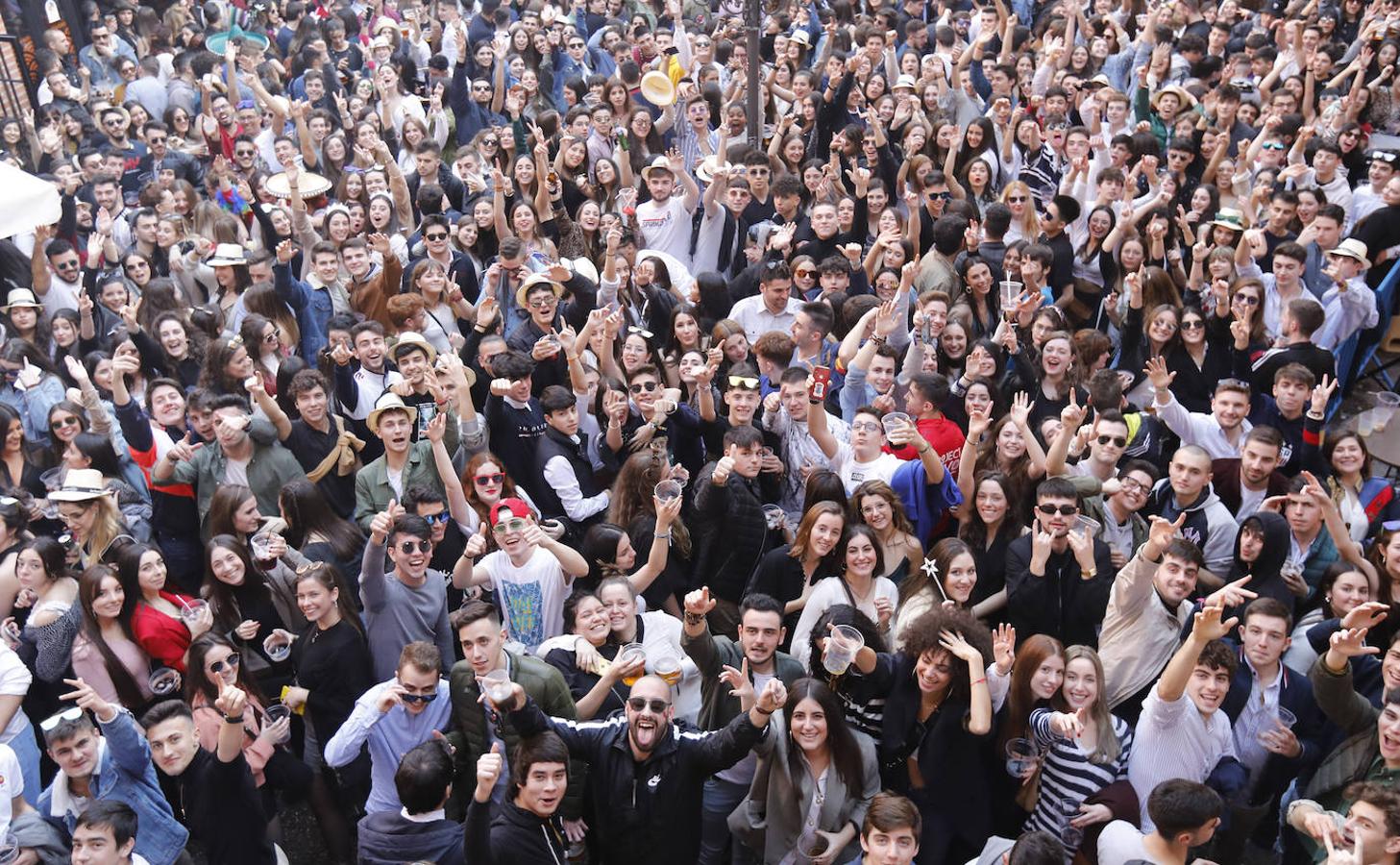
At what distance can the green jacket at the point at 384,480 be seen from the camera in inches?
223

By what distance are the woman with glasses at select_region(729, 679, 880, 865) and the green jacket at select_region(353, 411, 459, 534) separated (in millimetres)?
2073

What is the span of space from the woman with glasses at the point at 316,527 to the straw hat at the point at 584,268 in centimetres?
256

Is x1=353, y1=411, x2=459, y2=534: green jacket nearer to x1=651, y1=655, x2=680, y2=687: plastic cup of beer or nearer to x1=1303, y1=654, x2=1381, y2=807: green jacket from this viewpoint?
x1=651, y1=655, x2=680, y2=687: plastic cup of beer

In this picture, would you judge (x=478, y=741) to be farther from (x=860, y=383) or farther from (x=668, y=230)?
(x=668, y=230)

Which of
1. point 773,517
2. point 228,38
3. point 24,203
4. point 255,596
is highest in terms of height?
point 24,203

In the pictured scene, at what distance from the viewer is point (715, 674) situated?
468cm

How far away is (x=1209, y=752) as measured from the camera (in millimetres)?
4371

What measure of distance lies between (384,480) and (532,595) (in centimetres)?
103

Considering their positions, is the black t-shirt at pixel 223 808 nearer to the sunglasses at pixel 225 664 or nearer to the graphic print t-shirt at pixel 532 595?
the sunglasses at pixel 225 664

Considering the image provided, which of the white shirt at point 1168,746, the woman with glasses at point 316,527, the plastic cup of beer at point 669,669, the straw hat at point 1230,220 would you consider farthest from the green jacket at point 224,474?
the straw hat at point 1230,220

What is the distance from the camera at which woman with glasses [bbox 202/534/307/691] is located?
5.02 meters

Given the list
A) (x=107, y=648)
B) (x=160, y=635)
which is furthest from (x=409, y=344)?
(x=107, y=648)

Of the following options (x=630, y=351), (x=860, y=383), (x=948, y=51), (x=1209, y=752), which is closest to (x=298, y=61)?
(x=948, y=51)

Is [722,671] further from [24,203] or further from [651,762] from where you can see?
[24,203]
